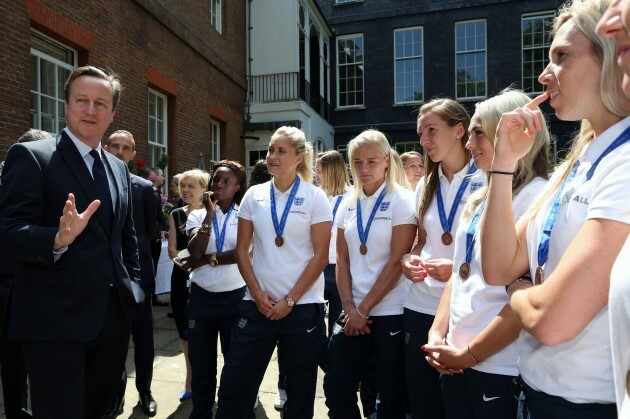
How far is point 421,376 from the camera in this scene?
7.47ft

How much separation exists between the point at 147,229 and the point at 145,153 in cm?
567

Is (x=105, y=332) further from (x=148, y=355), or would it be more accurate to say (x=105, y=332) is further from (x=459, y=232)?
(x=459, y=232)

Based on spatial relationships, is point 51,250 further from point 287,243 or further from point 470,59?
point 470,59

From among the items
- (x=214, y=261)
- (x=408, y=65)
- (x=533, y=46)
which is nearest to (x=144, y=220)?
(x=214, y=261)

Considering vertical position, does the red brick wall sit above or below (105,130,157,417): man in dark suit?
above

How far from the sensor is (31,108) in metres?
6.44

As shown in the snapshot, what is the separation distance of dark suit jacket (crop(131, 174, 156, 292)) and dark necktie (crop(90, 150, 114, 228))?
1.15m

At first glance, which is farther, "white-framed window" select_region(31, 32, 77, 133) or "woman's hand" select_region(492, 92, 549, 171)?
"white-framed window" select_region(31, 32, 77, 133)

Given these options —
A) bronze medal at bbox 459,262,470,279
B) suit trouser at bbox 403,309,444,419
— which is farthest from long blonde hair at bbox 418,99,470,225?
bronze medal at bbox 459,262,470,279

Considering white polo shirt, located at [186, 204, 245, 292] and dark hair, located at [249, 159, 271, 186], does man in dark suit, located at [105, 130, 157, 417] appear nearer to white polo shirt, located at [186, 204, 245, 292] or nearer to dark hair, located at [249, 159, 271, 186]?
white polo shirt, located at [186, 204, 245, 292]

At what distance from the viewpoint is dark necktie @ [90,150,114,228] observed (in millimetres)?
2232

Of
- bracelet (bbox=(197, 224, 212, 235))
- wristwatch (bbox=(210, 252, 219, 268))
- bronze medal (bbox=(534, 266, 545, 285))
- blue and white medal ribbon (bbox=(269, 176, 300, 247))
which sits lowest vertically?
wristwatch (bbox=(210, 252, 219, 268))

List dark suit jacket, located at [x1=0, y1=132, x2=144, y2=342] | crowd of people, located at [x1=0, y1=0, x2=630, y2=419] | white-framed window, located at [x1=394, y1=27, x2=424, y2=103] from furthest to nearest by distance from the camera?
white-framed window, located at [x1=394, y1=27, x2=424, y2=103] < dark suit jacket, located at [x1=0, y1=132, x2=144, y2=342] < crowd of people, located at [x1=0, y1=0, x2=630, y2=419]

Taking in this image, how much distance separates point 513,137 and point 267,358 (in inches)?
75.5
